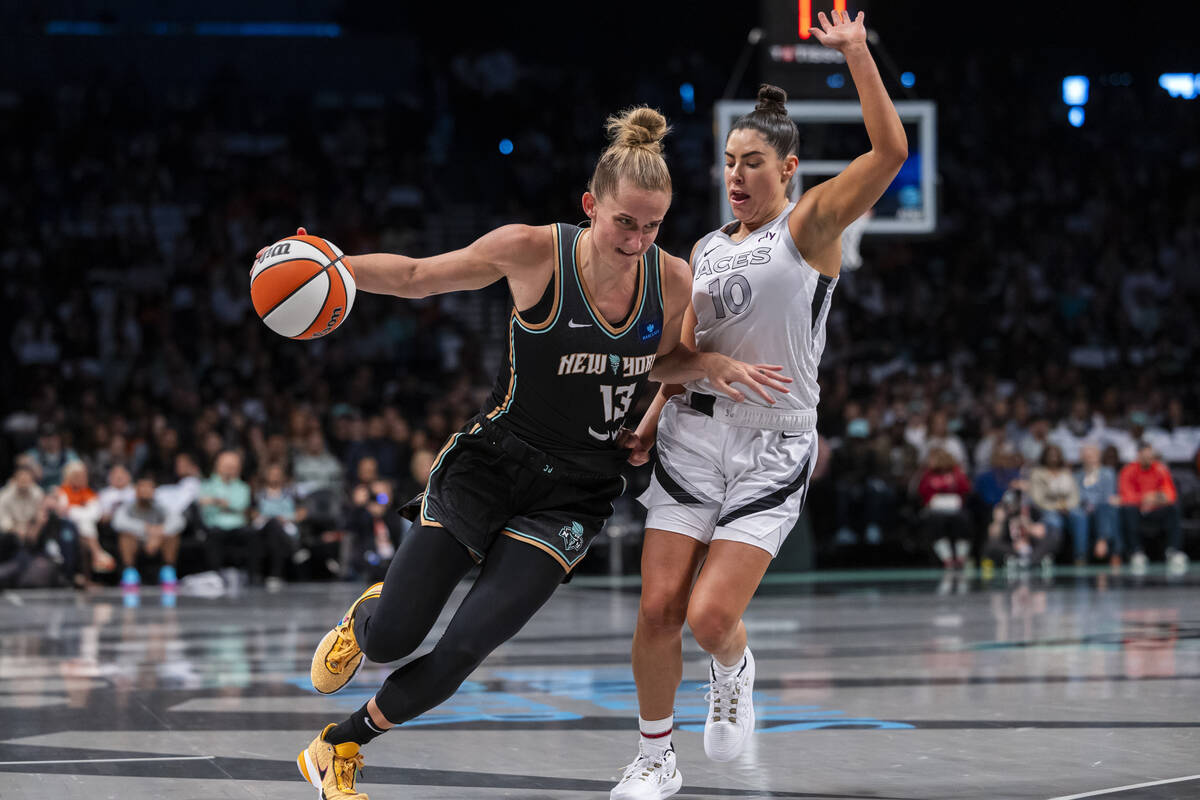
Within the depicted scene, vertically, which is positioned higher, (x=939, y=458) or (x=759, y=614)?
(x=939, y=458)

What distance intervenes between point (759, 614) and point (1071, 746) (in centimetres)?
536

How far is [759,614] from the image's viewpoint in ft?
35.1

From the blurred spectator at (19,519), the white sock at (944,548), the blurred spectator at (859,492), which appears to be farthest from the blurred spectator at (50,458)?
the white sock at (944,548)

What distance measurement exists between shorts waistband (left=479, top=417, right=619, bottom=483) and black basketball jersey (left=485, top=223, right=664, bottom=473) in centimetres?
2

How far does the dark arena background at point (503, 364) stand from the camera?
5883 millimetres

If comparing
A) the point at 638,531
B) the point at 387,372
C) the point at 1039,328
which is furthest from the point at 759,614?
the point at 1039,328

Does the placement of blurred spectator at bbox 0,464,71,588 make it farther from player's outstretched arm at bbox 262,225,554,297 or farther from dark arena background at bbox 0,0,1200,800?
player's outstretched arm at bbox 262,225,554,297

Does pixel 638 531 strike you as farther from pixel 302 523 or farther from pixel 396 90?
pixel 396 90

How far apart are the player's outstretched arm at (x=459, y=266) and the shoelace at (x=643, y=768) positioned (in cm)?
155

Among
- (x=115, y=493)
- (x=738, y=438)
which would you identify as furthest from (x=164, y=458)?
(x=738, y=438)

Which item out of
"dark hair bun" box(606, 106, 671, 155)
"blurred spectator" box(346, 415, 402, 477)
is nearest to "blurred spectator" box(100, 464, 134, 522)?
"blurred spectator" box(346, 415, 402, 477)

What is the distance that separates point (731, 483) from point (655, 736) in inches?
33.1

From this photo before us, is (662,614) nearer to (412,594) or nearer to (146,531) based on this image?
(412,594)

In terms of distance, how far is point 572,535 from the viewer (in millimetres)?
4484
